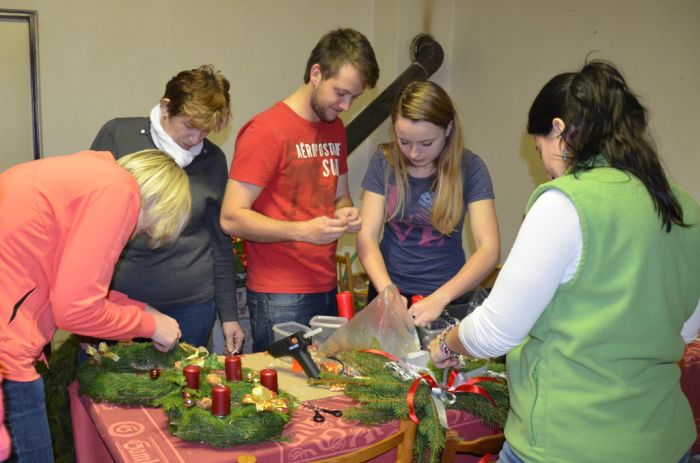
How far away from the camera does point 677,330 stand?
4.36ft

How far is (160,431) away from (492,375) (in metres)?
0.85

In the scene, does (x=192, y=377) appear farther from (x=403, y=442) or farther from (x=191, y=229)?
(x=191, y=229)

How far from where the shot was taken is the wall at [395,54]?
11.1 feet

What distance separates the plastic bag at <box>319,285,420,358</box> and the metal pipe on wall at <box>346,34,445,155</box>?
97.5 inches

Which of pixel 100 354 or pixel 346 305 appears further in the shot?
pixel 346 305

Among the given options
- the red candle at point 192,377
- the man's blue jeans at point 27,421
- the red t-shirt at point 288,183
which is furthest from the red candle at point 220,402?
the red t-shirt at point 288,183

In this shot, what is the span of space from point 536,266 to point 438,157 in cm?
118

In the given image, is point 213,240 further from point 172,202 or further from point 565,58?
point 565,58

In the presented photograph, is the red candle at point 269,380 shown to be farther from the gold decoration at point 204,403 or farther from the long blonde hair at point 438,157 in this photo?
the long blonde hair at point 438,157

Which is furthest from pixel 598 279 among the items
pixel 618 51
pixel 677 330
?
pixel 618 51

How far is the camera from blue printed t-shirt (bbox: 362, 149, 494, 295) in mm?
2363

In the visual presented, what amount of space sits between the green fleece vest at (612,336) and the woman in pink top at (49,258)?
0.85 metres

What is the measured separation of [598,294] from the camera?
1236 mm

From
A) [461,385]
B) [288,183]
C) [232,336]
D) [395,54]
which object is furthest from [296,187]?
[395,54]
